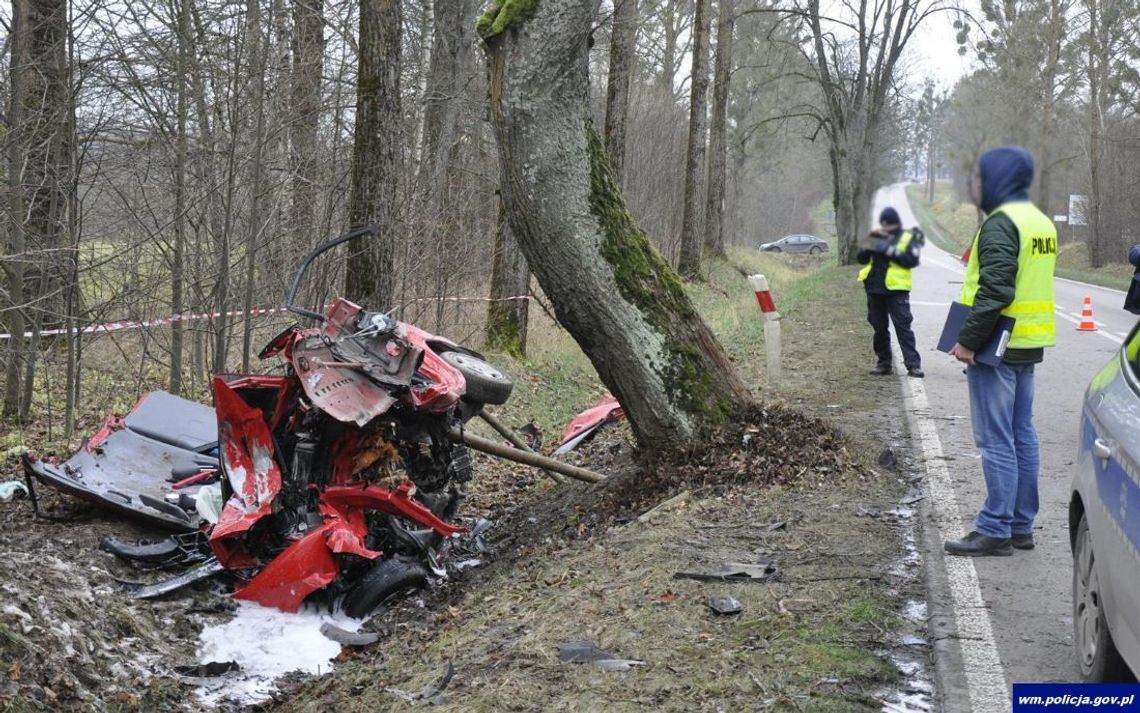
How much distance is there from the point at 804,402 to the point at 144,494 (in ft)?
18.3

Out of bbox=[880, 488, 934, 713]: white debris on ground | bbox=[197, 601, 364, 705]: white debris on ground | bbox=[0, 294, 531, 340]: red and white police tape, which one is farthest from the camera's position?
bbox=[0, 294, 531, 340]: red and white police tape

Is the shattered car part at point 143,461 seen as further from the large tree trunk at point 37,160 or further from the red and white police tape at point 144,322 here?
the red and white police tape at point 144,322

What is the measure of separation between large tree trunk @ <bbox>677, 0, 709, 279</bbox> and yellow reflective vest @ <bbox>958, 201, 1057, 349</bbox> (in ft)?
66.3

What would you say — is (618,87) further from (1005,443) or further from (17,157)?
(1005,443)

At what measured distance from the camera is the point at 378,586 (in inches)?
243

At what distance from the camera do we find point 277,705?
202 inches

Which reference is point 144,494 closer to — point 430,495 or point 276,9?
point 430,495

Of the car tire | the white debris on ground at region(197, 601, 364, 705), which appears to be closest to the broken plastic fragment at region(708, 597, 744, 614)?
the car tire

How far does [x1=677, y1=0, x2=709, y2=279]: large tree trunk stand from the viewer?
25250mm

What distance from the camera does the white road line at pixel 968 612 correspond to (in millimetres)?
3959

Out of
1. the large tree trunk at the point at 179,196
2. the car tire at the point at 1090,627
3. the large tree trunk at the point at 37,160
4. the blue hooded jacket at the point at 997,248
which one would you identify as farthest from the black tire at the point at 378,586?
the large tree trunk at the point at 179,196

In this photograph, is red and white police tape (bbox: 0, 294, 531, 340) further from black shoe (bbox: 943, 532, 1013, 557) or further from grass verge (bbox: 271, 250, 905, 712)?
black shoe (bbox: 943, 532, 1013, 557)

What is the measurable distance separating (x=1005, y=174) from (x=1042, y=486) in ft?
9.57

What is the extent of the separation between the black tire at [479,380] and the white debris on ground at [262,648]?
1461 mm
